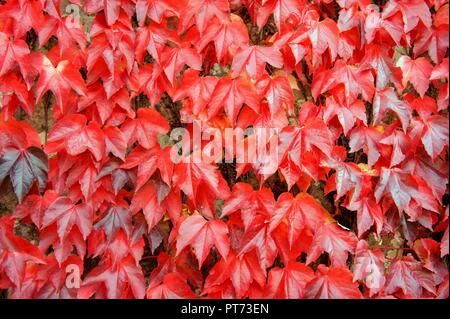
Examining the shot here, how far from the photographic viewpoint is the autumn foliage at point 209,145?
202 cm

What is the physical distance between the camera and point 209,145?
2.05 metres

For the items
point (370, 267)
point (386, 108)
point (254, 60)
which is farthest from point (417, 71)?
point (370, 267)

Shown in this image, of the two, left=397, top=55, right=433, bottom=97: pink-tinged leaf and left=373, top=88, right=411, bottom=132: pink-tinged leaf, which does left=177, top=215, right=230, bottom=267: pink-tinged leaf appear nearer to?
left=373, top=88, right=411, bottom=132: pink-tinged leaf

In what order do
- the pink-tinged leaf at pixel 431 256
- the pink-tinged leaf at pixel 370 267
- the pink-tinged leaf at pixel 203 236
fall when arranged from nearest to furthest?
the pink-tinged leaf at pixel 203 236 < the pink-tinged leaf at pixel 370 267 < the pink-tinged leaf at pixel 431 256

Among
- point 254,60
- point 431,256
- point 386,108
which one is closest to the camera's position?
point 254,60

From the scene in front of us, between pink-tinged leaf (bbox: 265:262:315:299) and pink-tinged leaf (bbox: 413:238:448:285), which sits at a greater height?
pink-tinged leaf (bbox: 265:262:315:299)

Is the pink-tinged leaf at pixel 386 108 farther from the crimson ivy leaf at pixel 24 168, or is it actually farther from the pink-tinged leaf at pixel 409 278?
the crimson ivy leaf at pixel 24 168

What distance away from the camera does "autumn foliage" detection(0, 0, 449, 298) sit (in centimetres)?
202

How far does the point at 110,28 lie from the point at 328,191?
1105 millimetres

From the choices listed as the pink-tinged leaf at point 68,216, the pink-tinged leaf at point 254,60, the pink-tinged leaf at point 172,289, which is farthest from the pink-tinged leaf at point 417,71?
the pink-tinged leaf at point 68,216

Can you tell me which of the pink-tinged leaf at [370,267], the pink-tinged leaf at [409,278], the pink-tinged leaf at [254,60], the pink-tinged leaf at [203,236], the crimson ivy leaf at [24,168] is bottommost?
the pink-tinged leaf at [409,278]

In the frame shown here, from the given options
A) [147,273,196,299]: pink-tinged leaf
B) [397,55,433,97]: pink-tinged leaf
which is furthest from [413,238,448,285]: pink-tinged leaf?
[147,273,196,299]: pink-tinged leaf

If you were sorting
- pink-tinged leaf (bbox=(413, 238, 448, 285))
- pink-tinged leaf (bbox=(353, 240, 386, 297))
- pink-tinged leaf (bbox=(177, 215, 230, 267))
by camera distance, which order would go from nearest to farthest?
1. pink-tinged leaf (bbox=(177, 215, 230, 267))
2. pink-tinged leaf (bbox=(353, 240, 386, 297))
3. pink-tinged leaf (bbox=(413, 238, 448, 285))

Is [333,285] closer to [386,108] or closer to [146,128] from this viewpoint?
[386,108]
